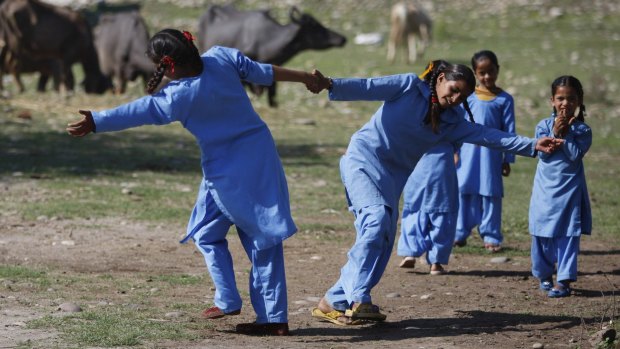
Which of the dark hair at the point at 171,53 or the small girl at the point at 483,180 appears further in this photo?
the small girl at the point at 483,180

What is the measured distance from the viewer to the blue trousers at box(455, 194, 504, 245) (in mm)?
8477

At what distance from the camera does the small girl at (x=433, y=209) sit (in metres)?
7.54

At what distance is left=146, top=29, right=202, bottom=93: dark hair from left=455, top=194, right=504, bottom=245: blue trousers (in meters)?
3.54

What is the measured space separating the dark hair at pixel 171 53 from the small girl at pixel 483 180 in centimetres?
325

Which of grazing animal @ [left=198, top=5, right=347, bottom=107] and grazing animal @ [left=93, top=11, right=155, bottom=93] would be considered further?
grazing animal @ [left=93, top=11, right=155, bottom=93]

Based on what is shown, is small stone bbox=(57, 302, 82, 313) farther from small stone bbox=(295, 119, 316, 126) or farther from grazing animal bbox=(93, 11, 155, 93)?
grazing animal bbox=(93, 11, 155, 93)

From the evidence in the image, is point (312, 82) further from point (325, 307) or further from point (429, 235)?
point (429, 235)

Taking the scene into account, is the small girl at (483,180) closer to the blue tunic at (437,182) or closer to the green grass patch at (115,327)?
the blue tunic at (437,182)

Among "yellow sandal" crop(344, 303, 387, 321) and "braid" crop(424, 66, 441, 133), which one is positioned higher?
"braid" crop(424, 66, 441, 133)

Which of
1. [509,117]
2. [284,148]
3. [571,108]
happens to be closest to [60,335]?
[571,108]

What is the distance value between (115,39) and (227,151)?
1703 cm

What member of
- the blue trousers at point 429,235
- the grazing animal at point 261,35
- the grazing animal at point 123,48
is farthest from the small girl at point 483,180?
the grazing animal at point 123,48

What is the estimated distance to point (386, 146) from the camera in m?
6.06

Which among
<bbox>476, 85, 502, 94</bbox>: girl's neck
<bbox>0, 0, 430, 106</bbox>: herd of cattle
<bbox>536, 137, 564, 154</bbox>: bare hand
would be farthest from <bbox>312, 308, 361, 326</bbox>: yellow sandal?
<bbox>0, 0, 430, 106</bbox>: herd of cattle
